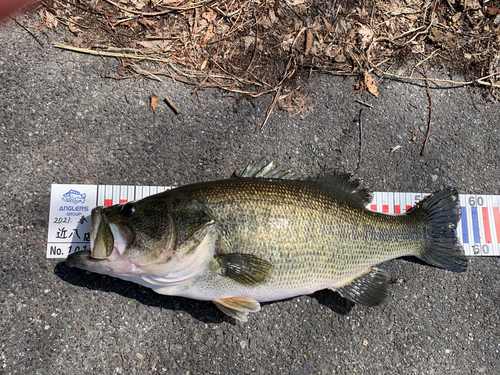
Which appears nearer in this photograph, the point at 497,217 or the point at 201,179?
the point at 201,179

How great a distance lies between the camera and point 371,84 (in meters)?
3.00

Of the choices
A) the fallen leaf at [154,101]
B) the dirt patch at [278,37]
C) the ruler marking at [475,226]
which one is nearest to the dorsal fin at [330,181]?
the dirt patch at [278,37]

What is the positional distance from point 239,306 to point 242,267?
41 centimetres

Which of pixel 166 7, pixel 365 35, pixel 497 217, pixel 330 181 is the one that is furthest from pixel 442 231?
pixel 166 7

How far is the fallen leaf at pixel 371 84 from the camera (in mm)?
2988

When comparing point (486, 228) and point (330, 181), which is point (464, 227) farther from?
point (330, 181)

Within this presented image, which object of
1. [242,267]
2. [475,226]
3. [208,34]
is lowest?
[242,267]

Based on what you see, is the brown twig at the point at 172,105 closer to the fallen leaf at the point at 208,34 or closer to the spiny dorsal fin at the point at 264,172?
the fallen leaf at the point at 208,34

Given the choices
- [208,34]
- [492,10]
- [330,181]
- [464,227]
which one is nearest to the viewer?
[330,181]

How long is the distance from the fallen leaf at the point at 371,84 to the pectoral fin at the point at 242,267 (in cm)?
205

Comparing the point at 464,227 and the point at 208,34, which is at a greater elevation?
the point at 208,34

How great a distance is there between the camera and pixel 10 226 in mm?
2484

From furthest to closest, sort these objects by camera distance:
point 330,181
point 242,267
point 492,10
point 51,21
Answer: point 492,10, point 51,21, point 330,181, point 242,267

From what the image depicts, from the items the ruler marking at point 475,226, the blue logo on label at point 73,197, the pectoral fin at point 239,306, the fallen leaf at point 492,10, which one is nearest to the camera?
the pectoral fin at point 239,306
